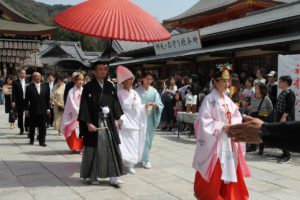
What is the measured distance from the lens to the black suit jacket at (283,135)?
2.00 metres

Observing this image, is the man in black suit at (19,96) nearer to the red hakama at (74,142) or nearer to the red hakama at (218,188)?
the red hakama at (74,142)

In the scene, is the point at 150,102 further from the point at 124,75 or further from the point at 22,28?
the point at 22,28

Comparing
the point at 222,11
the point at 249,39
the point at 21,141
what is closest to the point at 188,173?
the point at 21,141

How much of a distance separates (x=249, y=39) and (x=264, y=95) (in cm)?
538

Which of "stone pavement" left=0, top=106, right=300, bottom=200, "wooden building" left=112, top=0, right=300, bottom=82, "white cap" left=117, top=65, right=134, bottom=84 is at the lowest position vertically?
"stone pavement" left=0, top=106, right=300, bottom=200

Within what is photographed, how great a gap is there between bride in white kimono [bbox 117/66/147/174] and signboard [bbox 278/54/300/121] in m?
3.75

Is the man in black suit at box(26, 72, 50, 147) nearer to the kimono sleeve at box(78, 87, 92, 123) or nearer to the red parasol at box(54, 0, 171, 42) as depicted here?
the kimono sleeve at box(78, 87, 92, 123)

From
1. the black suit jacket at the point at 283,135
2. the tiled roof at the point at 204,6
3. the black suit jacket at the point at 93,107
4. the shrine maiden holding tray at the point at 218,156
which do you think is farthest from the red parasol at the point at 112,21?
the tiled roof at the point at 204,6

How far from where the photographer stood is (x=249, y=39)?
1252cm

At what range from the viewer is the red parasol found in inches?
193

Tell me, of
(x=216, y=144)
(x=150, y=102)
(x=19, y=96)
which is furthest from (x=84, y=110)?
(x=19, y=96)

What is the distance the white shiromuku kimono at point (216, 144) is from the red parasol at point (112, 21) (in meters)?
1.31

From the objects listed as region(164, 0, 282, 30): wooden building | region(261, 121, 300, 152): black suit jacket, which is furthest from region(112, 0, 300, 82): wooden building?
region(261, 121, 300, 152): black suit jacket

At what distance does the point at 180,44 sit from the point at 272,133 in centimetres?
1437
